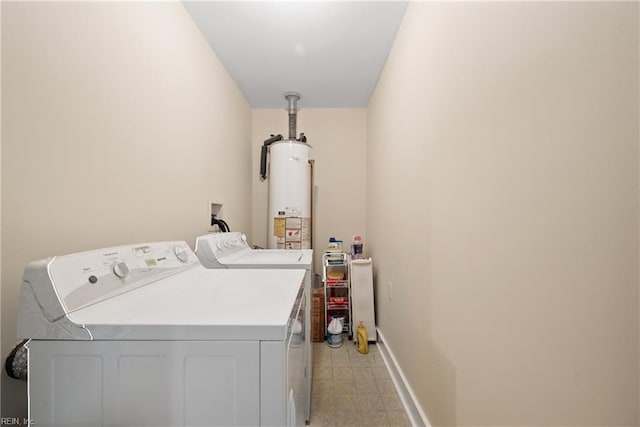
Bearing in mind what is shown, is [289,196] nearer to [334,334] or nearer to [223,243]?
[223,243]

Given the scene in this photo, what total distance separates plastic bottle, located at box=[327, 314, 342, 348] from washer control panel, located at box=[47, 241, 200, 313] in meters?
1.53

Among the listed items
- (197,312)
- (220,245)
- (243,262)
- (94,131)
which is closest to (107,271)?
(197,312)

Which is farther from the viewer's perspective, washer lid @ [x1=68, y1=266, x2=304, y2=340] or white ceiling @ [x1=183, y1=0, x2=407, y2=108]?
white ceiling @ [x1=183, y1=0, x2=407, y2=108]

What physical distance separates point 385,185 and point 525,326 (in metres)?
1.53

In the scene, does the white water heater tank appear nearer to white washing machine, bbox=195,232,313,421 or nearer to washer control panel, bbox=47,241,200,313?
white washing machine, bbox=195,232,313,421

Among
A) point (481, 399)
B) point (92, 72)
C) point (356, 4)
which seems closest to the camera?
point (481, 399)

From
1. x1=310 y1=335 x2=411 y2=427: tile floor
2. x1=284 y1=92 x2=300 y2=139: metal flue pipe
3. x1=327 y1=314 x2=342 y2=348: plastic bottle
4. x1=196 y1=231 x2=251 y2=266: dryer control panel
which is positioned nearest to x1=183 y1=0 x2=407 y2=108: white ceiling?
x1=284 y1=92 x2=300 y2=139: metal flue pipe

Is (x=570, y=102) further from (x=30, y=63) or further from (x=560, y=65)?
(x=30, y=63)

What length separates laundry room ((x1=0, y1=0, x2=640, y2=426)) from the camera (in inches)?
19.1

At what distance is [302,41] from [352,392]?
2.48m

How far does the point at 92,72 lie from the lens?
0.92 meters

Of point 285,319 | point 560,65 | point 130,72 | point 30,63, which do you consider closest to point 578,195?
point 560,65

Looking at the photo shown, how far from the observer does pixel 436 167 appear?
1157 mm

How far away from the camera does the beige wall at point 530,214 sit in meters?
0.46
